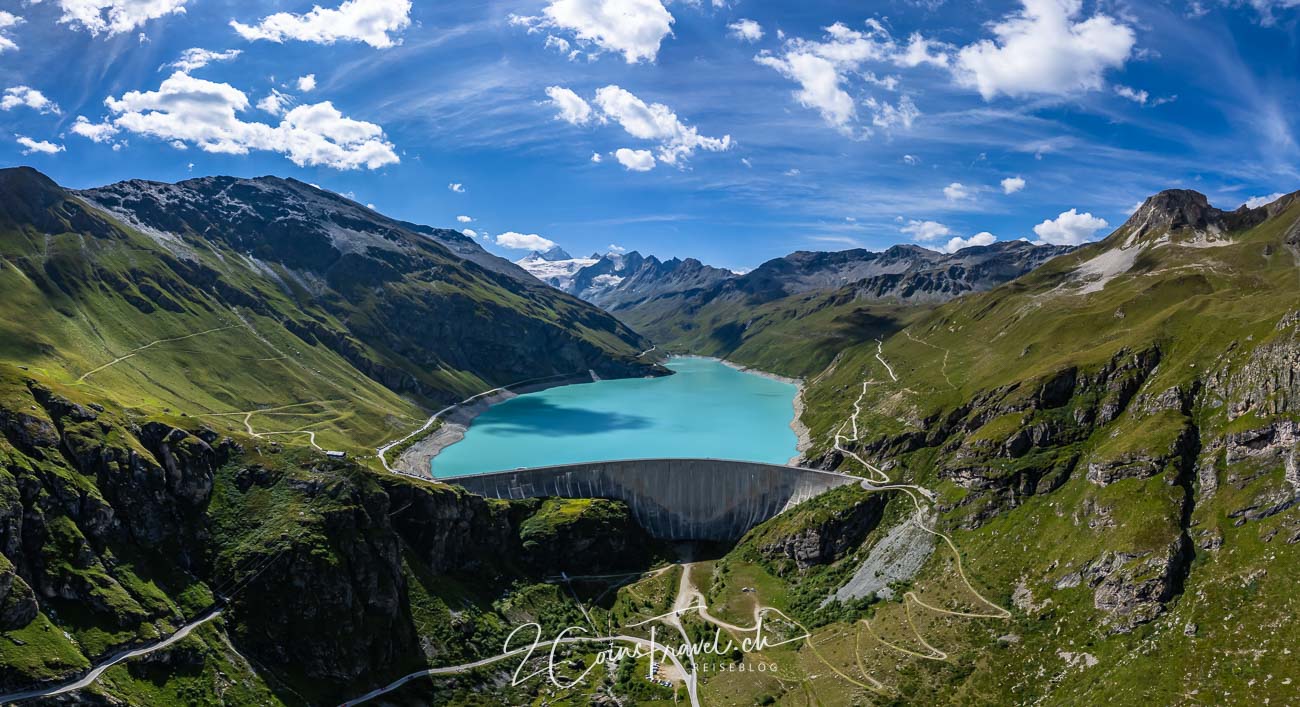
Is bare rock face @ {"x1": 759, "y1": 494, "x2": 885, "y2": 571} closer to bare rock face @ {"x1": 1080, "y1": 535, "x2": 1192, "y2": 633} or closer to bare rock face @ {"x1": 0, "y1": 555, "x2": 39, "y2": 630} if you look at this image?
bare rock face @ {"x1": 1080, "y1": 535, "x2": 1192, "y2": 633}

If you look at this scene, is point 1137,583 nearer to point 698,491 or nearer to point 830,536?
point 830,536

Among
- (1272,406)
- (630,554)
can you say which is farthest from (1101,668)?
(630,554)

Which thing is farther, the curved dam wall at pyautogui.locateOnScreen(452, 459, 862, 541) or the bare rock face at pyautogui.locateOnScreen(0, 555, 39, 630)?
the curved dam wall at pyautogui.locateOnScreen(452, 459, 862, 541)

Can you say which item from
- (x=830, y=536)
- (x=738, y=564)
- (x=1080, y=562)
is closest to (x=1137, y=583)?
(x=1080, y=562)

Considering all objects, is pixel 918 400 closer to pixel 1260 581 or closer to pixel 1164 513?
pixel 1164 513

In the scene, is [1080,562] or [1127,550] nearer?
[1127,550]

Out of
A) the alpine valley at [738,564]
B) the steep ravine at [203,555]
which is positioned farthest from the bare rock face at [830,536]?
the steep ravine at [203,555]
